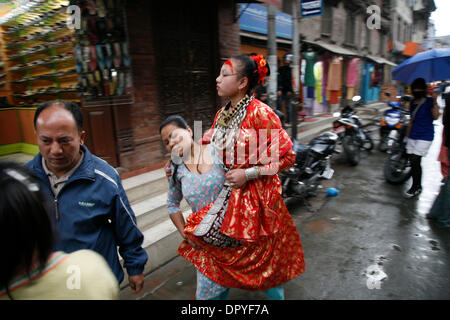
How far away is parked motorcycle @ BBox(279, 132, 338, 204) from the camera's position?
4.32m

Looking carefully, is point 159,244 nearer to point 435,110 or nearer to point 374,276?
point 374,276

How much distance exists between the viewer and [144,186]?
13.8ft

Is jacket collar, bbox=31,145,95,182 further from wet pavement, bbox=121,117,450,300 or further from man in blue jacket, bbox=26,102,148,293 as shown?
wet pavement, bbox=121,117,450,300

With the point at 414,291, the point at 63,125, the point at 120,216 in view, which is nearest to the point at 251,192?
the point at 120,216

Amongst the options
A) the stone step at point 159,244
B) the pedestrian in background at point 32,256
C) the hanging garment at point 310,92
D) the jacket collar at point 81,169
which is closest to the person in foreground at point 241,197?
the jacket collar at point 81,169

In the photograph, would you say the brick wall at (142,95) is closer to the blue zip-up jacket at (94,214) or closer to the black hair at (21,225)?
the blue zip-up jacket at (94,214)

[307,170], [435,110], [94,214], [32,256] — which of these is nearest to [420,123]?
[435,110]

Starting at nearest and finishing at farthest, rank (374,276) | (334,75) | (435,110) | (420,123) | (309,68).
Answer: (374,276), (435,110), (420,123), (309,68), (334,75)

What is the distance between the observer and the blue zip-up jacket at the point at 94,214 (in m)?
1.39

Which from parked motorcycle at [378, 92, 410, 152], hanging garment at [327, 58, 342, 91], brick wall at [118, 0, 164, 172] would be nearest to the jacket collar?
brick wall at [118, 0, 164, 172]

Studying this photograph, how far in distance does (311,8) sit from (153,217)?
5.94 metres

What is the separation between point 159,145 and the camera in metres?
5.38

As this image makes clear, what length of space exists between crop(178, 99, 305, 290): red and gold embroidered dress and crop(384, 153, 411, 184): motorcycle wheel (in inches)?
163

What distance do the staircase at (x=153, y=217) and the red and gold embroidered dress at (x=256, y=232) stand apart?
1430 mm
